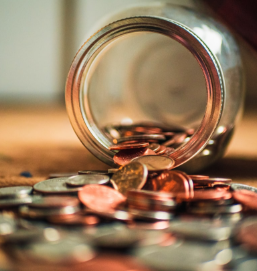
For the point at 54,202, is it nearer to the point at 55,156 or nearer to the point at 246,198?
the point at 246,198

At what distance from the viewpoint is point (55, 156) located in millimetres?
1190

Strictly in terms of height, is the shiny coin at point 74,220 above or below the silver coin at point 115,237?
above

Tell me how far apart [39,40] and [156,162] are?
129 inches

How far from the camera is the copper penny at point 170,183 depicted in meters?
0.64

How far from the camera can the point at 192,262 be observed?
1.44 feet

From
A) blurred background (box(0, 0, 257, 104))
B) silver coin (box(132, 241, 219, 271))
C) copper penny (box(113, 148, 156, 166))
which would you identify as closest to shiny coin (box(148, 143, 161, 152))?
copper penny (box(113, 148, 156, 166))

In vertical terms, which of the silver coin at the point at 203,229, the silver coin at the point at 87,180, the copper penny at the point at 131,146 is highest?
the copper penny at the point at 131,146

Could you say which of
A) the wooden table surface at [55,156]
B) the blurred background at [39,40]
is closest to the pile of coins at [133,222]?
the wooden table surface at [55,156]

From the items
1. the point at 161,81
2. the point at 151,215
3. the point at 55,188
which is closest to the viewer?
the point at 151,215

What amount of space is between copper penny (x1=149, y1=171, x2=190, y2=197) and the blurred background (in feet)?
9.97

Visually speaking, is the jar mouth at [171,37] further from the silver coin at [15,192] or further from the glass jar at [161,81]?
the silver coin at [15,192]

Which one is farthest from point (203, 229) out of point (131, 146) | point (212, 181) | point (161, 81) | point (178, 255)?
point (161, 81)

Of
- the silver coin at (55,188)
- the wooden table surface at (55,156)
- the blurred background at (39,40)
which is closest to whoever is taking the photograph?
the silver coin at (55,188)

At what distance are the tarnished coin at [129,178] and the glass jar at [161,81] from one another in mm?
136
